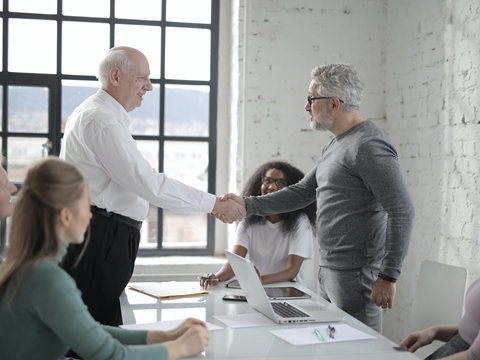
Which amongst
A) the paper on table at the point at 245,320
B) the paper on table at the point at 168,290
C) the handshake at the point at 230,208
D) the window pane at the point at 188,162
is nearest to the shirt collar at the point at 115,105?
the handshake at the point at 230,208

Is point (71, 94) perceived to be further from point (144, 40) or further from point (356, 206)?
point (356, 206)

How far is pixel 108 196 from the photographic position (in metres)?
2.69

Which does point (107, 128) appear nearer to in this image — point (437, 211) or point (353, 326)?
point (353, 326)

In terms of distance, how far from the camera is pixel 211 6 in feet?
14.3

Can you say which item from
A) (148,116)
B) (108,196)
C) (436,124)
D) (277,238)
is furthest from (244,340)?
(148,116)

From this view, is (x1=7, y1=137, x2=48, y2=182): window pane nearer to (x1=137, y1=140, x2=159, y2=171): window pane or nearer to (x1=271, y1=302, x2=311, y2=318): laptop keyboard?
(x1=137, y1=140, x2=159, y2=171): window pane

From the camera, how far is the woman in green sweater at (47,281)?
1326mm

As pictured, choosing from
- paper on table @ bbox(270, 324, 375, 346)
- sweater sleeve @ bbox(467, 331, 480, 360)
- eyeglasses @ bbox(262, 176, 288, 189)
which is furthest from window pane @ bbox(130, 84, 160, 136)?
sweater sleeve @ bbox(467, 331, 480, 360)

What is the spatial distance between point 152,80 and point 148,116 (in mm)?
261

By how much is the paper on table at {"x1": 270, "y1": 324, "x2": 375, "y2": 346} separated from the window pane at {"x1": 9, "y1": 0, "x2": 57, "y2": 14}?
3.16 m

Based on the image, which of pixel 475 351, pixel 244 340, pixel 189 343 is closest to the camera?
pixel 189 343

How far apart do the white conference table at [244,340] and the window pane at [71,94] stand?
212 centimetres

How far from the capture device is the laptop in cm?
201

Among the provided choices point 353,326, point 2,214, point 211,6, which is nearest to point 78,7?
point 211,6
